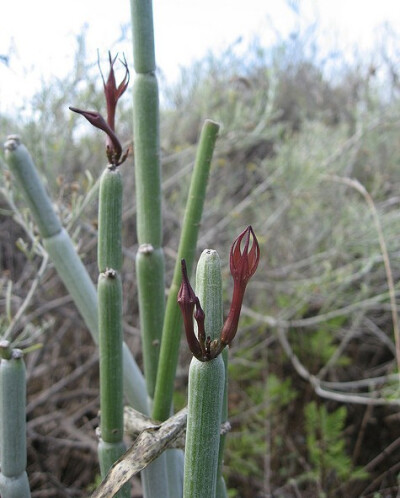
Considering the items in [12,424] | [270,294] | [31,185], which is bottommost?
[270,294]

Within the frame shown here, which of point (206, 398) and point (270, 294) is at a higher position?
point (206, 398)

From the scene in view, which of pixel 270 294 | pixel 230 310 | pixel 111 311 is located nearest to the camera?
pixel 230 310

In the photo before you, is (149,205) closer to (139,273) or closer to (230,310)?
(139,273)

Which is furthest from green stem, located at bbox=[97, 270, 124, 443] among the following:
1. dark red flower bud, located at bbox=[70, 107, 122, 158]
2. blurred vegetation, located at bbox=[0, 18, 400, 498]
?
blurred vegetation, located at bbox=[0, 18, 400, 498]

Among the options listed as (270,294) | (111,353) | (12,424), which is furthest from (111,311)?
(270,294)

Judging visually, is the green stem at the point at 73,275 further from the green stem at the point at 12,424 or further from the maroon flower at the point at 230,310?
the maroon flower at the point at 230,310

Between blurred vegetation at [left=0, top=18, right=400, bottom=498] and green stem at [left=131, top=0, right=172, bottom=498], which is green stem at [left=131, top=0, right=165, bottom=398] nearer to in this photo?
green stem at [left=131, top=0, right=172, bottom=498]

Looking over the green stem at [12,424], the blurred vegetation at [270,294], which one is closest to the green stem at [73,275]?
the green stem at [12,424]
